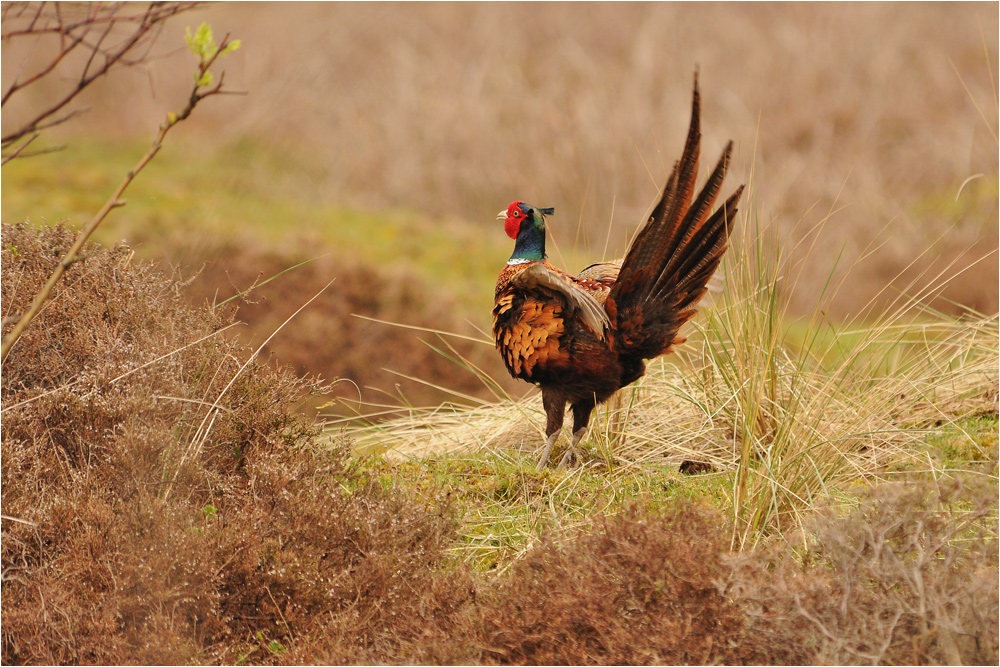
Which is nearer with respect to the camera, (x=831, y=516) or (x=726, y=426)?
(x=831, y=516)

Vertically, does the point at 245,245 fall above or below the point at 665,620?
above

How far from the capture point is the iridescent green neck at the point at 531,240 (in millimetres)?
3793

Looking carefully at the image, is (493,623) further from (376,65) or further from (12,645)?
(376,65)

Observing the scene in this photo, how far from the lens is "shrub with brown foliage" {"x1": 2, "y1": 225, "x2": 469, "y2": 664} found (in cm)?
262

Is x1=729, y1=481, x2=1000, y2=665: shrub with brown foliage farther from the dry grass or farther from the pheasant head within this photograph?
the dry grass

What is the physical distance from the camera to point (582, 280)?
390 cm

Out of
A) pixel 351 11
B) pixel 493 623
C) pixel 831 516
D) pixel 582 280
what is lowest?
pixel 493 623

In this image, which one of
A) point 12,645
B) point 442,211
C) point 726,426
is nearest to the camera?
point 12,645

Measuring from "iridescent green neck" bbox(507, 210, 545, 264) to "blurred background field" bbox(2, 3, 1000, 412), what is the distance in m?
6.60

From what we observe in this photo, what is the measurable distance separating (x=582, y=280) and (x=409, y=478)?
126 centimetres

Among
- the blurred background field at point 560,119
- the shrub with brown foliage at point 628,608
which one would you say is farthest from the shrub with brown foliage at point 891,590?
the blurred background field at point 560,119

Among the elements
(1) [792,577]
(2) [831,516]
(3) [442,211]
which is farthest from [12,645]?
(3) [442,211]

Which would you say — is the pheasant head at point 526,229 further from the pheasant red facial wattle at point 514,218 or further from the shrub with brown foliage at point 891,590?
the shrub with brown foliage at point 891,590

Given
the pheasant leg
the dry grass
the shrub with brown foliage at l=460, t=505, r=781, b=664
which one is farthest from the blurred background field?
the shrub with brown foliage at l=460, t=505, r=781, b=664
